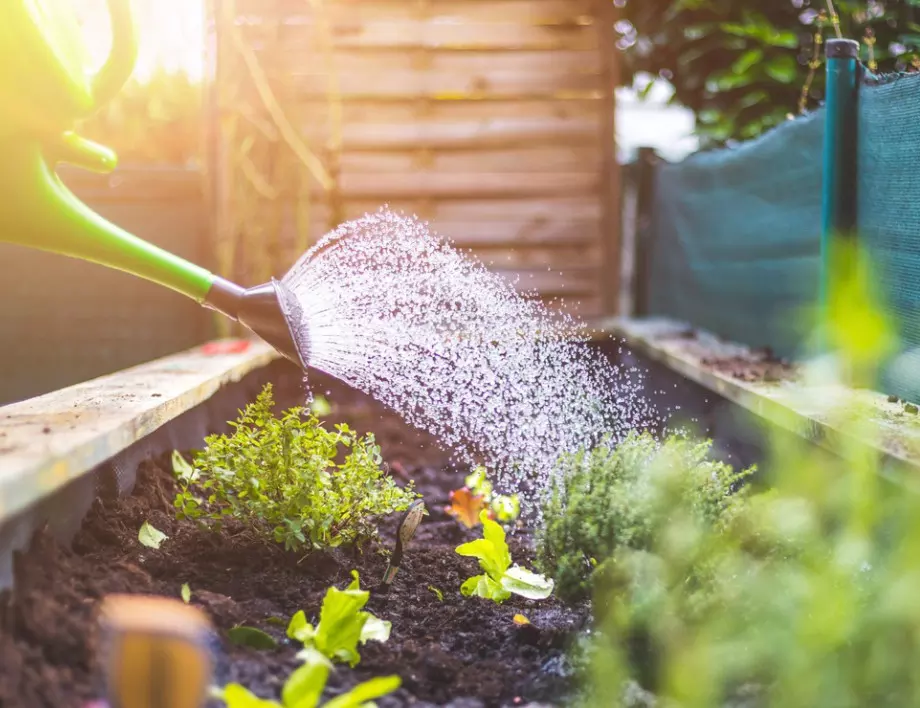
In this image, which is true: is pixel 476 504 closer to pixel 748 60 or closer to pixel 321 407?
pixel 321 407

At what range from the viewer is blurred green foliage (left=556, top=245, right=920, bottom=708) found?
48.4 inches

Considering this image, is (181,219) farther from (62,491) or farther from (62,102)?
(62,491)

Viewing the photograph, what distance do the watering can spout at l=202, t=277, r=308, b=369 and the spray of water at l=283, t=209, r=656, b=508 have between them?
0.20 ft

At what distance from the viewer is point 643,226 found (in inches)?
220

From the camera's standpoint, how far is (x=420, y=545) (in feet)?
7.58

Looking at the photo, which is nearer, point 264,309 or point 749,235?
point 264,309

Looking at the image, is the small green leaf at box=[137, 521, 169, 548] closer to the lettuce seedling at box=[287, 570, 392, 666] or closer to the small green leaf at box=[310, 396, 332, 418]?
the lettuce seedling at box=[287, 570, 392, 666]

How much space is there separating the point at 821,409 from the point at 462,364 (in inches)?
61.3

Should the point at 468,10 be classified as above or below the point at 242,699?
above

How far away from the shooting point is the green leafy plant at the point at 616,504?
1560 mm

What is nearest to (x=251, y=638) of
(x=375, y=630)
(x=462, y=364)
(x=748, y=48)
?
(x=375, y=630)

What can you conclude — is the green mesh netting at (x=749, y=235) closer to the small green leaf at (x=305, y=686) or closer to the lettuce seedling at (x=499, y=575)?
the lettuce seedling at (x=499, y=575)

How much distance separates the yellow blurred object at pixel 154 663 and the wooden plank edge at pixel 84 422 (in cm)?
23

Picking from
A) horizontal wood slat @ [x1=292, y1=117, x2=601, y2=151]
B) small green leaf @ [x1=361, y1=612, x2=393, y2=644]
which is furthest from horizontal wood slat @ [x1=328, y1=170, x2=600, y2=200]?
small green leaf @ [x1=361, y1=612, x2=393, y2=644]
